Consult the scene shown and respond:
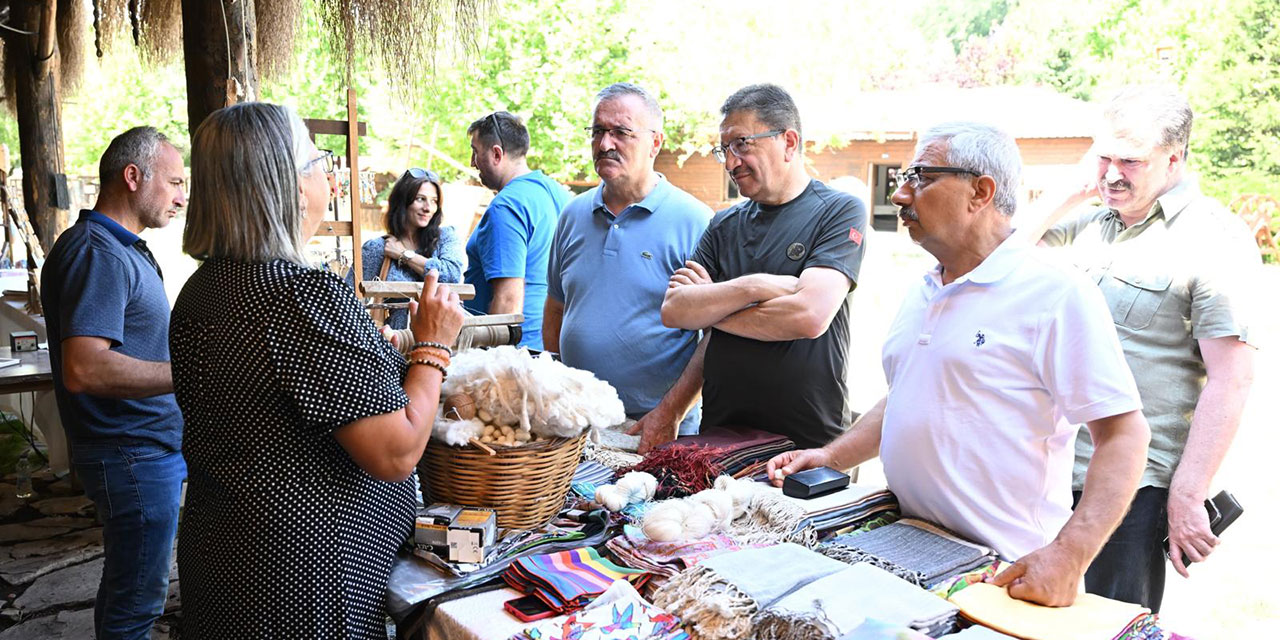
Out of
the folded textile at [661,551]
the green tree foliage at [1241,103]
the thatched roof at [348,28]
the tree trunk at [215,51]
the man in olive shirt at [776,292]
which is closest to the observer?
the folded textile at [661,551]

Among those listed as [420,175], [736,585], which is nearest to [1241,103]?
[420,175]

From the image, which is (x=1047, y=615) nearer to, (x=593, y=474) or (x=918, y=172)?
(x=918, y=172)

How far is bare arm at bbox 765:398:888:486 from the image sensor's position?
215 cm

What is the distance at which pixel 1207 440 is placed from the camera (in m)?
2.25

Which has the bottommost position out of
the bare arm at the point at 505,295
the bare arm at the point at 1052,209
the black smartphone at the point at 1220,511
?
the black smartphone at the point at 1220,511

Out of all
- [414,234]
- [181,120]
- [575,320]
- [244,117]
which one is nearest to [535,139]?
[181,120]

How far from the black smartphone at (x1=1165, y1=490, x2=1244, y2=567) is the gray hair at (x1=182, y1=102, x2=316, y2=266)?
231 cm

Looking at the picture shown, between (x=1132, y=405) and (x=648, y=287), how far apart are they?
5.66 ft

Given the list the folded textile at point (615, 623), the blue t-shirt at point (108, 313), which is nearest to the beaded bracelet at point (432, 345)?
the folded textile at point (615, 623)

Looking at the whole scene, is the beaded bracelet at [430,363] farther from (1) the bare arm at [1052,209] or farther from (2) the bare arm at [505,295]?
(2) the bare arm at [505,295]

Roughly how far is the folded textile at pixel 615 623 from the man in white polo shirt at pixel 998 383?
60 centimetres

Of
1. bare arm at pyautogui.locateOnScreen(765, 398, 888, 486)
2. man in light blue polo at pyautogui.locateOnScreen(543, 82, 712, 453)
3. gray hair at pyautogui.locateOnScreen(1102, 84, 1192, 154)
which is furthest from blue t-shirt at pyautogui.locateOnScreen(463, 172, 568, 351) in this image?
gray hair at pyautogui.locateOnScreen(1102, 84, 1192, 154)

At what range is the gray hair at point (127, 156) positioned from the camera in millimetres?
2789

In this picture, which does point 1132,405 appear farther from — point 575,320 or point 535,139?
point 535,139
